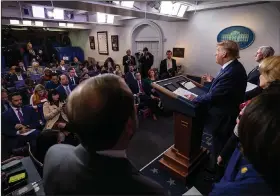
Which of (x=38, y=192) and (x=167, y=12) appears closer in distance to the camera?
(x=38, y=192)

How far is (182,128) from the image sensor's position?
185cm

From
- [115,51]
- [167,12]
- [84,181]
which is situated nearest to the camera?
[84,181]

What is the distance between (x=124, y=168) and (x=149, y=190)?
10cm

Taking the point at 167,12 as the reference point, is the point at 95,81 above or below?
below

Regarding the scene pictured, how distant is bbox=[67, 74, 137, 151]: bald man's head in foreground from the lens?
1.61ft

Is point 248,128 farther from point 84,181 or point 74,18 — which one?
point 74,18

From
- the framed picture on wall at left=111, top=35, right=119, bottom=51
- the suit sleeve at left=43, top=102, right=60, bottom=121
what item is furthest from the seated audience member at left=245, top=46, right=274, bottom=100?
the framed picture on wall at left=111, top=35, right=119, bottom=51

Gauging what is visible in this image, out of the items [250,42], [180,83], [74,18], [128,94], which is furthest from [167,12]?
[128,94]

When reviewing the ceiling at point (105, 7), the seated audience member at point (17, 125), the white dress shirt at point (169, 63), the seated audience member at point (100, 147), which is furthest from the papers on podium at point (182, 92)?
the white dress shirt at point (169, 63)

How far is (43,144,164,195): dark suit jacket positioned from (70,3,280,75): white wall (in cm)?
478

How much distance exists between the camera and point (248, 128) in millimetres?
531

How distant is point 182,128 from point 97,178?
1500 millimetres

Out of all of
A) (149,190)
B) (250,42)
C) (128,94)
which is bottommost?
(149,190)

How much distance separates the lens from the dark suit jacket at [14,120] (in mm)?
2240
